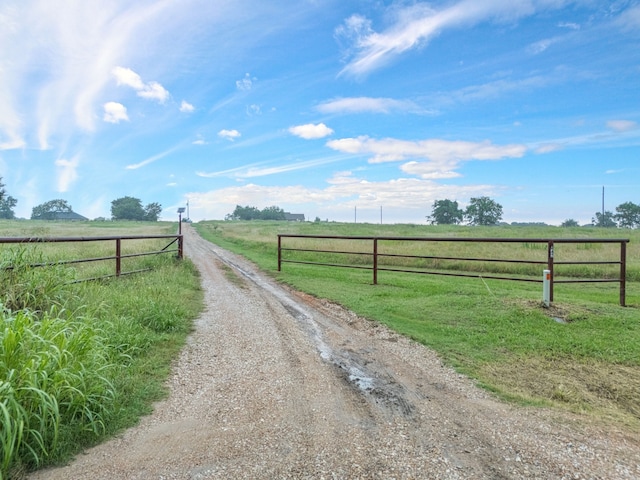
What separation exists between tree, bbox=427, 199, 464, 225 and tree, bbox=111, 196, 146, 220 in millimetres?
84662

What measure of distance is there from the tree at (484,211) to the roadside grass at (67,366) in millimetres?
100865

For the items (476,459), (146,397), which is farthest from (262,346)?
(476,459)

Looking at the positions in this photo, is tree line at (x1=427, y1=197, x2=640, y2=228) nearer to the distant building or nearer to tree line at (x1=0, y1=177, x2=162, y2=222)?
the distant building

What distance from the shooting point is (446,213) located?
103 meters

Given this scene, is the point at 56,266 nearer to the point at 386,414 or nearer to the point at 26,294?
the point at 26,294

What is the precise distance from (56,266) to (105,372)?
3.09 meters

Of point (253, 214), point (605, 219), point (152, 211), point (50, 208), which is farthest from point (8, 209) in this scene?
point (605, 219)

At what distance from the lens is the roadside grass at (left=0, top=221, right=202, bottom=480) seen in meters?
2.18

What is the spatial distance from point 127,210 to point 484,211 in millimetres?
98780

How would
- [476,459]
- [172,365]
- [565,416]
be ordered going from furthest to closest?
[172,365] < [565,416] < [476,459]

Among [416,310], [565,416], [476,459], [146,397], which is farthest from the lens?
[416,310]

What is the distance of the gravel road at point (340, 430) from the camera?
2186 millimetres

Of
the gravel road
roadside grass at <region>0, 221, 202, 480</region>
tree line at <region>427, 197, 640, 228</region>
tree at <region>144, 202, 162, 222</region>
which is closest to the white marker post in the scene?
the gravel road

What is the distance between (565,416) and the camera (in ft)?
9.36
